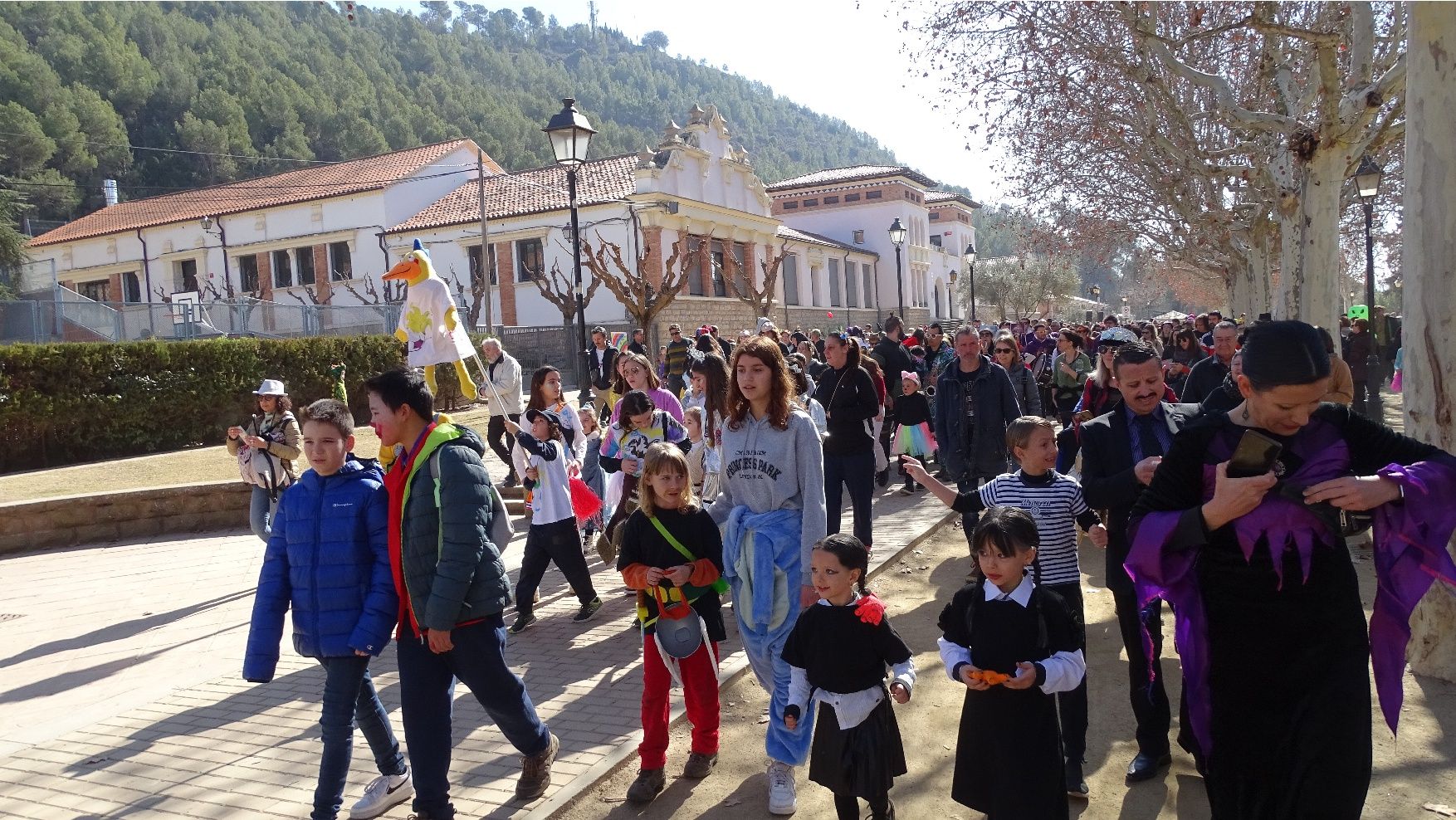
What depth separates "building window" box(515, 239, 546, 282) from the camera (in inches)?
1503

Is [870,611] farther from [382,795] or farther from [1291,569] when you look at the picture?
[382,795]

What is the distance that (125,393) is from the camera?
648 inches

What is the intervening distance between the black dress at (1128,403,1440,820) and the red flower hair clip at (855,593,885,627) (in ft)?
3.09

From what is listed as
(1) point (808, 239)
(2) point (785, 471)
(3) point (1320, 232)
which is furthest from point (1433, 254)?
(1) point (808, 239)

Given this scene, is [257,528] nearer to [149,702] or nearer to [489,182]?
[149,702]

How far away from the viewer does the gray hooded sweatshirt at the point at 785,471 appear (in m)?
4.22

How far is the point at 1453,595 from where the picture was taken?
492 cm

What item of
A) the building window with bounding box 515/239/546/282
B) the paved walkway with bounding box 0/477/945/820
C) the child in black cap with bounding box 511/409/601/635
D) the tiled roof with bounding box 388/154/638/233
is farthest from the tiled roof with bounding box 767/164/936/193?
the child in black cap with bounding box 511/409/601/635

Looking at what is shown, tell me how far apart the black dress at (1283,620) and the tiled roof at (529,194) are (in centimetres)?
3590

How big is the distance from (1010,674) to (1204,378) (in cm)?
508

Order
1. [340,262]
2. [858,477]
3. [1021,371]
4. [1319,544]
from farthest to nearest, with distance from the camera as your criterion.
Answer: [340,262] < [1021,371] < [858,477] < [1319,544]

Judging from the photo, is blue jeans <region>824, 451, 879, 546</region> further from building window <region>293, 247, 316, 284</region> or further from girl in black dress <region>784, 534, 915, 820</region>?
building window <region>293, 247, 316, 284</region>

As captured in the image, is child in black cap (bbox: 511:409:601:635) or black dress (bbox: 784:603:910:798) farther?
child in black cap (bbox: 511:409:601:635)

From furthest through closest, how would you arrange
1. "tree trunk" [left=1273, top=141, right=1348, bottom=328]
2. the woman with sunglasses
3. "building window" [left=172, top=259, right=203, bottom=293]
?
"building window" [left=172, top=259, right=203, bottom=293], "tree trunk" [left=1273, top=141, right=1348, bottom=328], the woman with sunglasses
